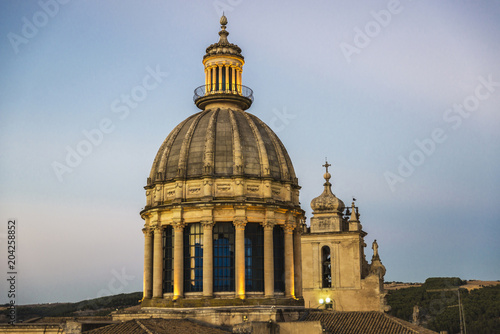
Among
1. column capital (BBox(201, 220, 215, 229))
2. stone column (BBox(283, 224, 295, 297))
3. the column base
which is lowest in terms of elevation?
the column base

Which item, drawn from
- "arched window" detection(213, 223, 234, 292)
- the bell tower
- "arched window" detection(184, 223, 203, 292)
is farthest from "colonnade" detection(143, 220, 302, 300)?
the bell tower

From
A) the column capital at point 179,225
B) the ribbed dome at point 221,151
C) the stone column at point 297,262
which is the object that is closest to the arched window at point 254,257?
the stone column at point 297,262

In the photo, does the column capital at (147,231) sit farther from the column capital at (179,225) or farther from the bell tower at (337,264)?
the bell tower at (337,264)

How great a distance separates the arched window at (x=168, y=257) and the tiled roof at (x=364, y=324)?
10.0 metres

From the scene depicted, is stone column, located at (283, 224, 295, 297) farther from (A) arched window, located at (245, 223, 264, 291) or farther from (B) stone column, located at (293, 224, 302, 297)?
(A) arched window, located at (245, 223, 264, 291)

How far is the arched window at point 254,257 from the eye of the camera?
5072 centimetres

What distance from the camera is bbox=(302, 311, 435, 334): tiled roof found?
1826 inches

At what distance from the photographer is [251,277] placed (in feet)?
166

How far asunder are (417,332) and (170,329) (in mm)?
15328

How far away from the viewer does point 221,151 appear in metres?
51.6

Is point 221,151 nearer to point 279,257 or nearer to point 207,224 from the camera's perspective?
point 207,224

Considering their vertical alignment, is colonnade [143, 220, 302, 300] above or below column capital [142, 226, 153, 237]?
below

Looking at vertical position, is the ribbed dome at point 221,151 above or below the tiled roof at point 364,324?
above

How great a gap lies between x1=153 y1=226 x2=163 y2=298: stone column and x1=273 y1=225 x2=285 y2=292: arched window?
27.0ft
